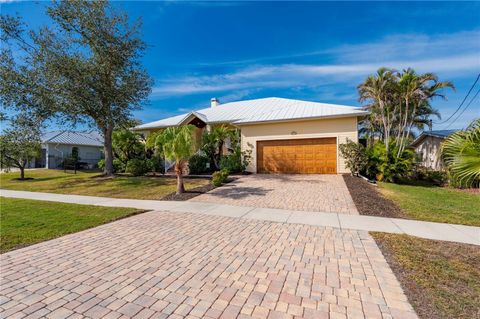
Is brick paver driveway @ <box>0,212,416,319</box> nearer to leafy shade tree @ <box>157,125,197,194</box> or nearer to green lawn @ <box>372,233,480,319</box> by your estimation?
green lawn @ <box>372,233,480,319</box>

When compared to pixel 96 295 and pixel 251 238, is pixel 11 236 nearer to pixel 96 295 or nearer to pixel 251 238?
pixel 96 295

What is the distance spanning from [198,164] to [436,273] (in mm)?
14350

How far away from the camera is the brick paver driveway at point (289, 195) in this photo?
795 cm

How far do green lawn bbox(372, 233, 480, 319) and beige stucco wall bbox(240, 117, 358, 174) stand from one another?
→ 10.4 meters

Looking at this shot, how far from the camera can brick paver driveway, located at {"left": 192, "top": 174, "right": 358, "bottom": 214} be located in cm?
795

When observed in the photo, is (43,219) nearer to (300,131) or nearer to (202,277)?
(202,277)

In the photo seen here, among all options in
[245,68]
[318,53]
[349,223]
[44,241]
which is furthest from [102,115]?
[349,223]

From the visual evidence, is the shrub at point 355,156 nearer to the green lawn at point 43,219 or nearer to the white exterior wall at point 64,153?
the green lawn at point 43,219

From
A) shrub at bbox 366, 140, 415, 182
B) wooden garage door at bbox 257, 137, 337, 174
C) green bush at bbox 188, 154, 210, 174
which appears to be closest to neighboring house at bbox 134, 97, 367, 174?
wooden garage door at bbox 257, 137, 337, 174

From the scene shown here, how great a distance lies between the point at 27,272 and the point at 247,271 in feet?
11.1

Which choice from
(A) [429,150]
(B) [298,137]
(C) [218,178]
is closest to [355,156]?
(B) [298,137]

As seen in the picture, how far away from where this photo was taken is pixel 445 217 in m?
6.62

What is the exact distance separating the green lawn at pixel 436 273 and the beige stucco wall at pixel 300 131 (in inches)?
411

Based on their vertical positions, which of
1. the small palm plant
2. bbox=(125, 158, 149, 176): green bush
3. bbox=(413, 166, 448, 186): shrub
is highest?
the small palm plant
